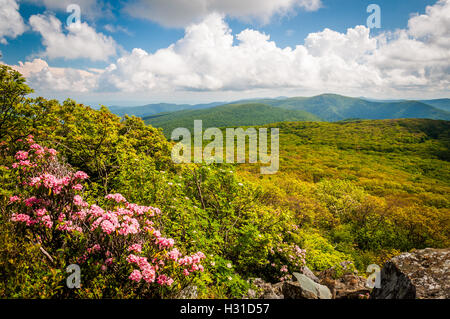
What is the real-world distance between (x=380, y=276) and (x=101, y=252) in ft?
22.2

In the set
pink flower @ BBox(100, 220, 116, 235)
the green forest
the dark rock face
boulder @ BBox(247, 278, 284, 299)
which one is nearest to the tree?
the green forest

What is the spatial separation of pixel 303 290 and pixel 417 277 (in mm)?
2663

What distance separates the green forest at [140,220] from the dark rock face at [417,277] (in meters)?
3.75

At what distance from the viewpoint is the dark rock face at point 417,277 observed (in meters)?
3.94

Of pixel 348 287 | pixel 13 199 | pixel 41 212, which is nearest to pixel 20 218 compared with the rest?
pixel 41 212

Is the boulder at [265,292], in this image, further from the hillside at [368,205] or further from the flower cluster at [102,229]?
the hillside at [368,205]

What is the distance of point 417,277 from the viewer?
170 inches

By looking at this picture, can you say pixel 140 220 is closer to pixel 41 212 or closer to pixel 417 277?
pixel 41 212

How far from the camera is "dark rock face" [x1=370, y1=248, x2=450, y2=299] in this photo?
155 inches

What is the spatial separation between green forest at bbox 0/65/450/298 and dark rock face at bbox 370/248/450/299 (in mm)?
3749

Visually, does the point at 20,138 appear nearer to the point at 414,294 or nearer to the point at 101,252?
the point at 101,252

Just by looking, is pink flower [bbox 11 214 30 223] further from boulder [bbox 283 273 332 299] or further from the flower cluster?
boulder [bbox 283 273 332 299]

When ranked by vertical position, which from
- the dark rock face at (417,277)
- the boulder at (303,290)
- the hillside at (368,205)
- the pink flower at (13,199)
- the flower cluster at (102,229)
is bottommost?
the hillside at (368,205)

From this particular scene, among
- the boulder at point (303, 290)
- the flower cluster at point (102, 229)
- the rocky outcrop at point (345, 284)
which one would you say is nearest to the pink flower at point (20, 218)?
the flower cluster at point (102, 229)
